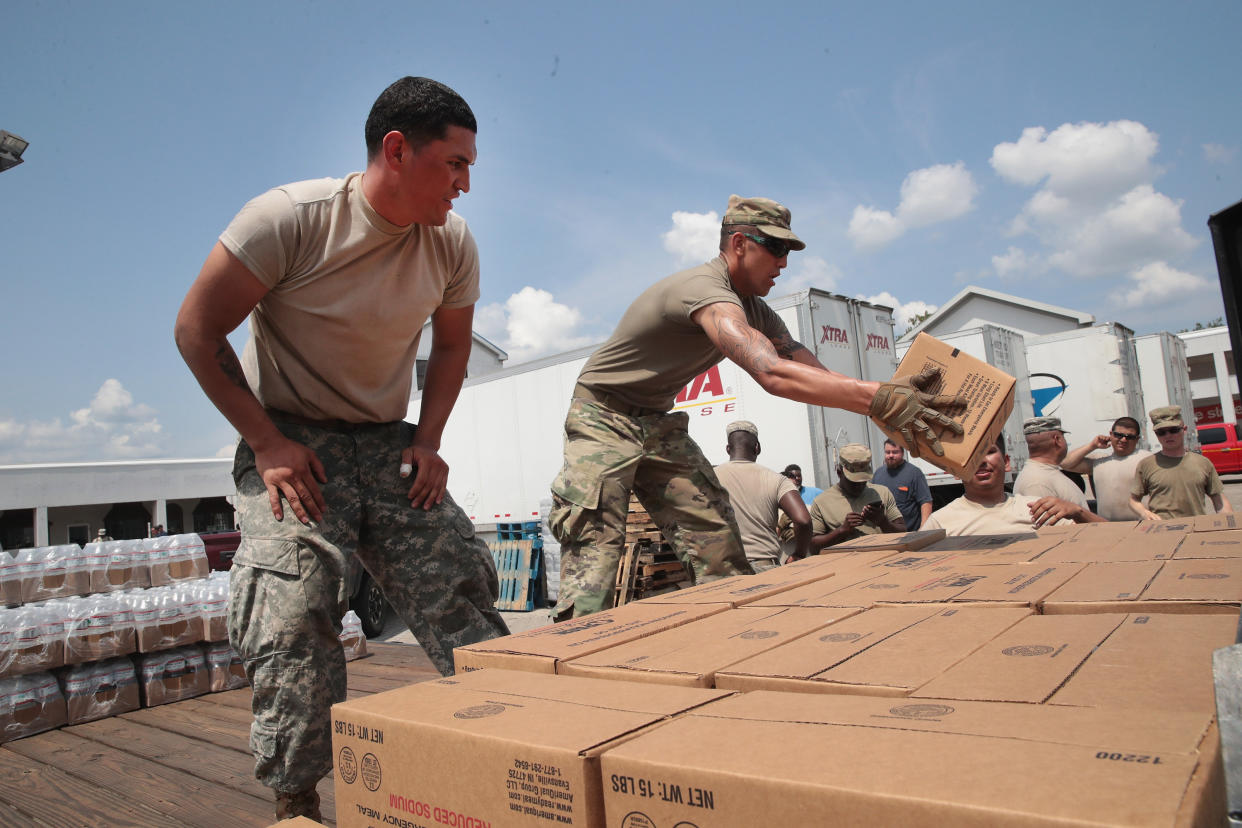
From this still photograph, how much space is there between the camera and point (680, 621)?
1682 mm

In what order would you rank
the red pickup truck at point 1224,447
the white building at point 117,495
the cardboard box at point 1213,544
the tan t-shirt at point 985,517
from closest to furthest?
the cardboard box at point 1213,544 → the tan t-shirt at point 985,517 → the red pickup truck at point 1224,447 → the white building at point 117,495

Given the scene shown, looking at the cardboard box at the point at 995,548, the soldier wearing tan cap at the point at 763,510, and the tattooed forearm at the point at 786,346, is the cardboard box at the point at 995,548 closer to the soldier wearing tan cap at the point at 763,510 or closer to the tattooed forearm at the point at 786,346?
the tattooed forearm at the point at 786,346

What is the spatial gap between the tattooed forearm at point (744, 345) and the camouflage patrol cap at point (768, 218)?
46cm

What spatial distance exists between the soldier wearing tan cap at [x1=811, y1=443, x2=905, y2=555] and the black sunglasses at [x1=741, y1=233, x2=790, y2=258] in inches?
105

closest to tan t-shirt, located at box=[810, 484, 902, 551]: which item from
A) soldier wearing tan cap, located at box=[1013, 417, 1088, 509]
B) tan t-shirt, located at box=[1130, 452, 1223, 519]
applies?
soldier wearing tan cap, located at box=[1013, 417, 1088, 509]

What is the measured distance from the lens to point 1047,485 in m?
4.76

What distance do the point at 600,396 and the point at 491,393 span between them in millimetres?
8273

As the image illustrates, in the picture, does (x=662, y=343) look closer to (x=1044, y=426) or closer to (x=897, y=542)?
(x=897, y=542)

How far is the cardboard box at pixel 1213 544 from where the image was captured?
1.76 metres

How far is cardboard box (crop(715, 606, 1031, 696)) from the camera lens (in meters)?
1.08

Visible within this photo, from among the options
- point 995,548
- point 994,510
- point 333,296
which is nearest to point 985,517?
point 994,510

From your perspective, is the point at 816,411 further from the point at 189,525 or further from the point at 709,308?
the point at 189,525

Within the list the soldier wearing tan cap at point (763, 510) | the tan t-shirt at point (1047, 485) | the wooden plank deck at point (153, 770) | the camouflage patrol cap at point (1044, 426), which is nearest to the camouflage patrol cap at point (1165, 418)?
the camouflage patrol cap at point (1044, 426)

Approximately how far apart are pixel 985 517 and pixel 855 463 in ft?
5.22
